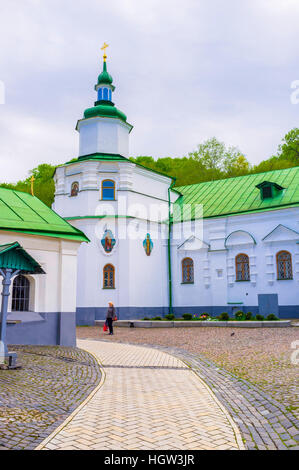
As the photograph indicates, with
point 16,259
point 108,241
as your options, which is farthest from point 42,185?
point 16,259

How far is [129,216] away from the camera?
75.6 ft

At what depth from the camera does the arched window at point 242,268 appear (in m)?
22.8

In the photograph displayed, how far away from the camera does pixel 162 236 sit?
25156 millimetres

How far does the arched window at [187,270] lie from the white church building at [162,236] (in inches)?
2.3

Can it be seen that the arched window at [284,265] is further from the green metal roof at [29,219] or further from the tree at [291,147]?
the tree at [291,147]

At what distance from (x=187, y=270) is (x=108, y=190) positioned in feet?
21.8

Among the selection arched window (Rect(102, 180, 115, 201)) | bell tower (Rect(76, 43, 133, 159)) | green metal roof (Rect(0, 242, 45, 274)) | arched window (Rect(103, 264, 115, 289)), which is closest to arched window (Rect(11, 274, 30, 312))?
green metal roof (Rect(0, 242, 45, 274))

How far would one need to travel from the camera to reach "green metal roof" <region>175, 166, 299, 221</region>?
22734mm

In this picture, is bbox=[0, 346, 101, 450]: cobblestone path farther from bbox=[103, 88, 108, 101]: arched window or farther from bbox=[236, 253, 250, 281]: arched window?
bbox=[103, 88, 108, 101]: arched window

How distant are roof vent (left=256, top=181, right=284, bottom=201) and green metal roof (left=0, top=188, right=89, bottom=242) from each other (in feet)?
44.5

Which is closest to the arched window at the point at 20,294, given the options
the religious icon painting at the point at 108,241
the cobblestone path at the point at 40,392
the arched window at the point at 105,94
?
the cobblestone path at the point at 40,392

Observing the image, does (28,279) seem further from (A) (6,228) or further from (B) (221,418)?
(B) (221,418)
